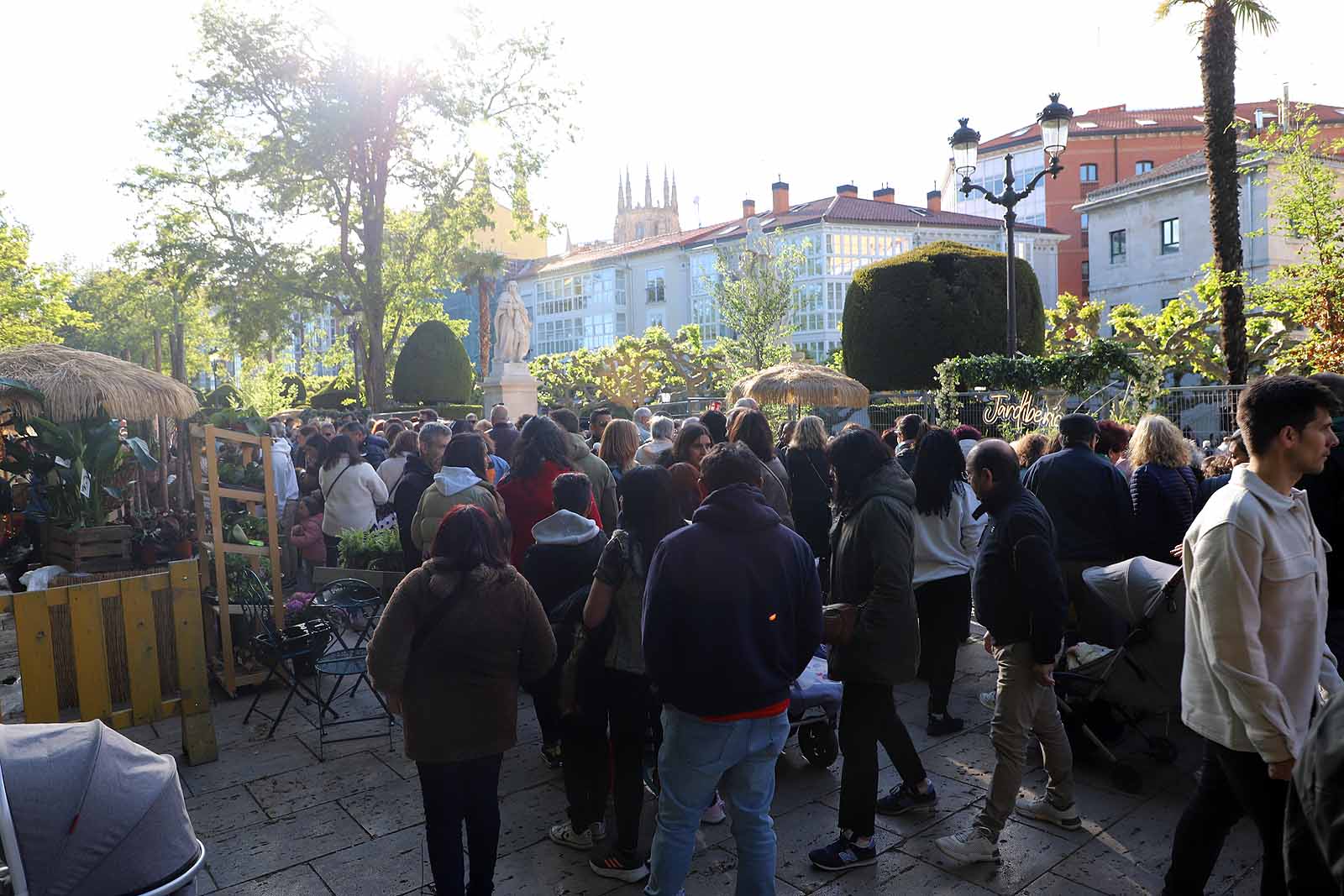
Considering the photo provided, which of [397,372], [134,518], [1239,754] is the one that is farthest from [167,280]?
[1239,754]

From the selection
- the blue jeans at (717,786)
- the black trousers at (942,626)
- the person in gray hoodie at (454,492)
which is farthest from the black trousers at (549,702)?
the black trousers at (942,626)

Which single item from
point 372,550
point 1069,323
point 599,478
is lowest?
point 372,550

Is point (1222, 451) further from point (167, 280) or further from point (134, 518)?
point (167, 280)

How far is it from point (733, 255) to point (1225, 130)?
21351 mm

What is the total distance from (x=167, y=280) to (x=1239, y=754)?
99.9 feet

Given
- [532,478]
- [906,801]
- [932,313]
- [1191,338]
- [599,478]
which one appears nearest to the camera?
[906,801]

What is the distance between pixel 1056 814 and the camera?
162 inches

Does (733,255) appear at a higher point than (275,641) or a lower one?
higher

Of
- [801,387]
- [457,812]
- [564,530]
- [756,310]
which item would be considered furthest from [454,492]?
[756,310]

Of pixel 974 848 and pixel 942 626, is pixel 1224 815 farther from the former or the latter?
pixel 942 626

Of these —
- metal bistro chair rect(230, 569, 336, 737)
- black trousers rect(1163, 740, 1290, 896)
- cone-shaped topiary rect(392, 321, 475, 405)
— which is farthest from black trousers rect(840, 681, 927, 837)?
cone-shaped topiary rect(392, 321, 475, 405)

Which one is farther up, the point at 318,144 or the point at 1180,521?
the point at 318,144

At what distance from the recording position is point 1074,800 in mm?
4422

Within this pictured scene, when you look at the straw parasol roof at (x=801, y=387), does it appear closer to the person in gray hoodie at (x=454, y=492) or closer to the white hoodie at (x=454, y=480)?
the person in gray hoodie at (x=454, y=492)
